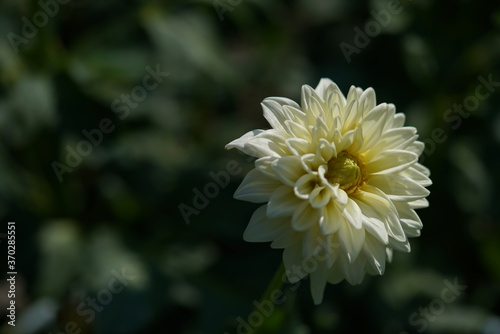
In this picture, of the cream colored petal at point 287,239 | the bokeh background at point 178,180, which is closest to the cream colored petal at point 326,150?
the cream colored petal at point 287,239

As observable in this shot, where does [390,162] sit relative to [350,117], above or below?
below

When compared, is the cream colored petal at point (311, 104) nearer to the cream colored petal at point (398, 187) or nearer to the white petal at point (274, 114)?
the white petal at point (274, 114)

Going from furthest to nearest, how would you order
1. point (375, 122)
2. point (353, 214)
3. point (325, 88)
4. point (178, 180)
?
point (178, 180)
point (325, 88)
point (375, 122)
point (353, 214)

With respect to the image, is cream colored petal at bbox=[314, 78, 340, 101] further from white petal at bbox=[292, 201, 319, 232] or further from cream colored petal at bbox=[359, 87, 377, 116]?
white petal at bbox=[292, 201, 319, 232]

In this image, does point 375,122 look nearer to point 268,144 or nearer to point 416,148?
point 416,148

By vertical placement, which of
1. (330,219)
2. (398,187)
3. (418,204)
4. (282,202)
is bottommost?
(418,204)

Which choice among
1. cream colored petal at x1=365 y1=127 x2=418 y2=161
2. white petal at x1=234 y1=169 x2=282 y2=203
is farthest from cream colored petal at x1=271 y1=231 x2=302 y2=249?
cream colored petal at x1=365 y1=127 x2=418 y2=161

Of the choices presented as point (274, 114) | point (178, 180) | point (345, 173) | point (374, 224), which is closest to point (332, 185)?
point (345, 173)
